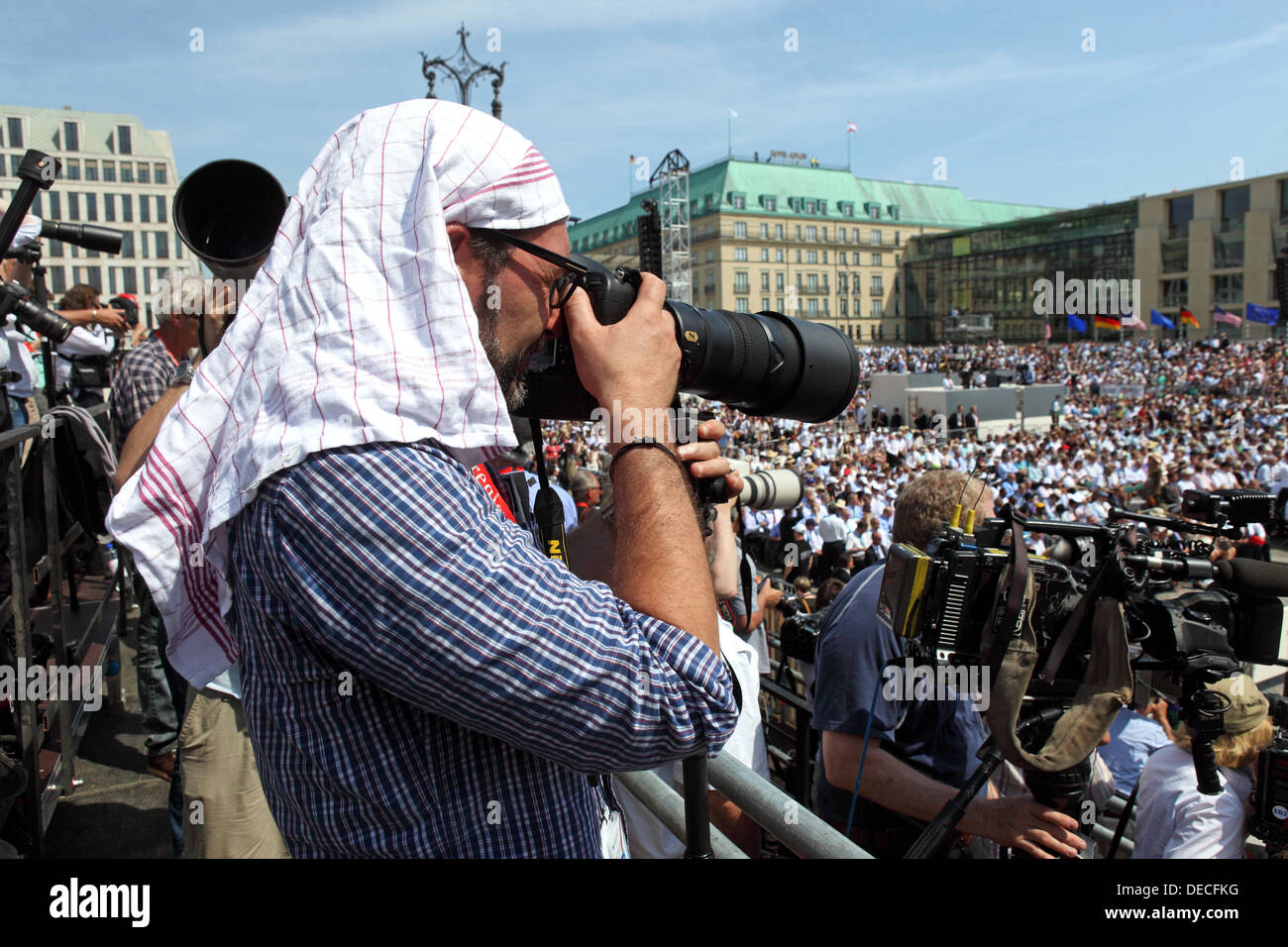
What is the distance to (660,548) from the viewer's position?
39.7 inches

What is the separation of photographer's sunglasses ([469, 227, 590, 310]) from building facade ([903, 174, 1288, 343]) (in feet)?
150

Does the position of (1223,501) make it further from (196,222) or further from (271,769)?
(196,222)

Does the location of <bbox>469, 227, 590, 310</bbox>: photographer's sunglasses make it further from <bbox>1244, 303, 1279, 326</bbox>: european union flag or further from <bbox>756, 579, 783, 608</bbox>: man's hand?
<bbox>1244, 303, 1279, 326</bbox>: european union flag

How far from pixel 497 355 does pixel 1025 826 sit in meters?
1.74

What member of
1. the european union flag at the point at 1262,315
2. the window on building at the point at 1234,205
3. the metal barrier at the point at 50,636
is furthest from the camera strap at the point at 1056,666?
the window on building at the point at 1234,205

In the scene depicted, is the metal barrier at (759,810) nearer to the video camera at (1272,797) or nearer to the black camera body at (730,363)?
the black camera body at (730,363)

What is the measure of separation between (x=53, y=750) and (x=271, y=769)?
249 centimetres

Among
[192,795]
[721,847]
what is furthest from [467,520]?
[192,795]

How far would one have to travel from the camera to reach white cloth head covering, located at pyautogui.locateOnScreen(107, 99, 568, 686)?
925 millimetres

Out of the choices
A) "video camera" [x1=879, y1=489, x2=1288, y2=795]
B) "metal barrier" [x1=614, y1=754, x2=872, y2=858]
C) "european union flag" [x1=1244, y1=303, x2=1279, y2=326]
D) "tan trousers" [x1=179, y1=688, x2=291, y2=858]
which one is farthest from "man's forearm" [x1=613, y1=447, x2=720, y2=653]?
"european union flag" [x1=1244, y1=303, x2=1279, y2=326]

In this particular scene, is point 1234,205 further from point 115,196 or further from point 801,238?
point 115,196

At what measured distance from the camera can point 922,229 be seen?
242 ft

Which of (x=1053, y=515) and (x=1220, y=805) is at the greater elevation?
(x=1220, y=805)
